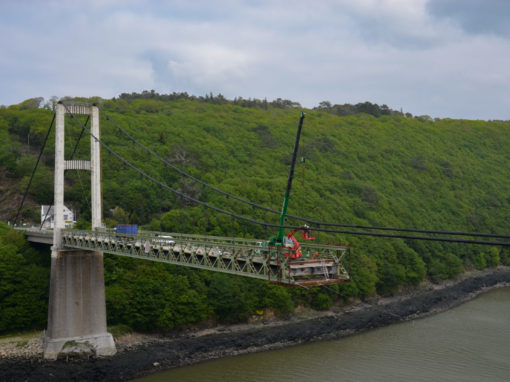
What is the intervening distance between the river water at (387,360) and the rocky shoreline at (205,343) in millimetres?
1288

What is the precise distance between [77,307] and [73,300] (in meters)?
0.53

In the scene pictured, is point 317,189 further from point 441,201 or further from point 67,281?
point 67,281

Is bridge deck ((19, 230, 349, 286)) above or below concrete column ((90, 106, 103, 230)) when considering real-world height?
below

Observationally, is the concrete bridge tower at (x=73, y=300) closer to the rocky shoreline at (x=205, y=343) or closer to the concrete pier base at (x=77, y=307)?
the concrete pier base at (x=77, y=307)

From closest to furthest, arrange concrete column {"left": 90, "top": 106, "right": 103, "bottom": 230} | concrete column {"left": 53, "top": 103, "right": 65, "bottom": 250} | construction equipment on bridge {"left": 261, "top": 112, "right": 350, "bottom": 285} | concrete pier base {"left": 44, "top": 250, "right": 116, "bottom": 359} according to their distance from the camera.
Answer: construction equipment on bridge {"left": 261, "top": 112, "right": 350, "bottom": 285} → concrete pier base {"left": 44, "top": 250, "right": 116, "bottom": 359} → concrete column {"left": 53, "top": 103, "right": 65, "bottom": 250} → concrete column {"left": 90, "top": 106, "right": 103, "bottom": 230}

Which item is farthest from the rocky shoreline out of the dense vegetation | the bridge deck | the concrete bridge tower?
the bridge deck

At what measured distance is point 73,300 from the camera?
110 feet

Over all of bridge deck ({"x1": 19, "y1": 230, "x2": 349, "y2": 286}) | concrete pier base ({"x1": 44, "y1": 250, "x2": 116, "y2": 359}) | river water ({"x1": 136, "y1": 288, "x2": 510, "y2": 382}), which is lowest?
river water ({"x1": 136, "y1": 288, "x2": 510, "y2": 382})

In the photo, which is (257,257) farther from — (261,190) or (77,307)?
(261,190)

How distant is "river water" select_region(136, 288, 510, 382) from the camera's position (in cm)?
3103

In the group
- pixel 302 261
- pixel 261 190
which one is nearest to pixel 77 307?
pixel 302 261

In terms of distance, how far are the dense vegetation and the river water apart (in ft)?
22.5

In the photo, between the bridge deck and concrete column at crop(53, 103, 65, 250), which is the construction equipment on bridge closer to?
the bridge deck

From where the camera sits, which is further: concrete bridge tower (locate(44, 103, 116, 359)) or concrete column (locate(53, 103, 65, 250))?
concrete column (locate(53, 103, 65, 250))
